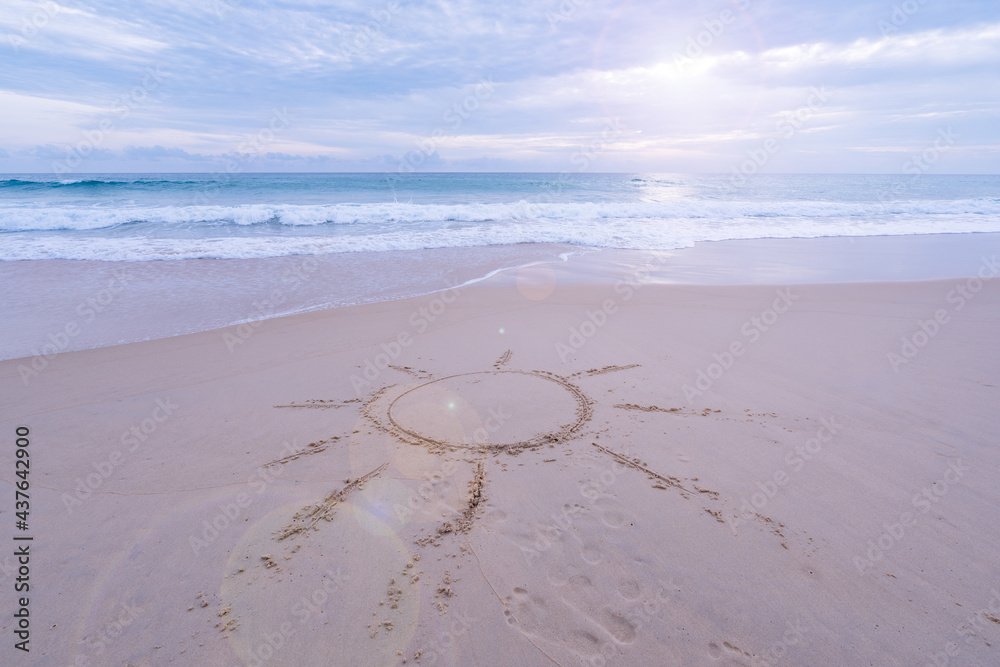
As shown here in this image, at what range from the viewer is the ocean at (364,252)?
7855 millimetres

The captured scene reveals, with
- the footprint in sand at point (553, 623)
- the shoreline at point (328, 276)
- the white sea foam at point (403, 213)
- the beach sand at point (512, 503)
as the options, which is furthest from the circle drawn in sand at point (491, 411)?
the white sea foam at point (403, 213)

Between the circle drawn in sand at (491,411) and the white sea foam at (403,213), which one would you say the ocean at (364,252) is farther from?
the circle drawn in sand at (491,411)

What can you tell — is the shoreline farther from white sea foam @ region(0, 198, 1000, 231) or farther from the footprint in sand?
white sea foam @ region(0, 198, 1000, 231)

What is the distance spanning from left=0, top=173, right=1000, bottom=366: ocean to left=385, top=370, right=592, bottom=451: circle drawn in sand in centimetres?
404

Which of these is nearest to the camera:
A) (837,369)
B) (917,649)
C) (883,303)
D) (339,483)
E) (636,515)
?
(917,649)

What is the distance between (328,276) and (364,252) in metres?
3.09

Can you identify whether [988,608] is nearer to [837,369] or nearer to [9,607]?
[837,369]

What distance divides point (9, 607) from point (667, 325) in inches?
287

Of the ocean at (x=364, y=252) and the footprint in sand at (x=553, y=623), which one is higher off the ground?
the ocean at (x=364, y=252)

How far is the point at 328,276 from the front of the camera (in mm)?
10164

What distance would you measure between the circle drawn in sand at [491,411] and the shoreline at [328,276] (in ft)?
13.0

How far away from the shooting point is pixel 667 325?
7012mm

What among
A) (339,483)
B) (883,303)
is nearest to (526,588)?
(339,483)

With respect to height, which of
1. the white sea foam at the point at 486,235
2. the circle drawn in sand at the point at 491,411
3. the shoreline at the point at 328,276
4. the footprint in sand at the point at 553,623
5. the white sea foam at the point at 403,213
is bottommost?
the footprint in sand at the point at 553,623
